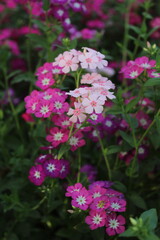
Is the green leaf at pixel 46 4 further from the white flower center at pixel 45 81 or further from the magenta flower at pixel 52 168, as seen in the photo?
the magenta flower at pixel 52 168

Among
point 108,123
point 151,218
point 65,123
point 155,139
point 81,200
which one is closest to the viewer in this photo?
point 151,218

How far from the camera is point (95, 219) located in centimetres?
143

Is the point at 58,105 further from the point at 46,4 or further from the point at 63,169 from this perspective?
the point at 46,4

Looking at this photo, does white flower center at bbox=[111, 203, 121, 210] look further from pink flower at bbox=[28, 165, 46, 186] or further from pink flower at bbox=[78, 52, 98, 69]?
pink flower at bbox=[78, 52, 98, 69]

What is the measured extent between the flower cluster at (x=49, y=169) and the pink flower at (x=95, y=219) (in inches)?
9.8

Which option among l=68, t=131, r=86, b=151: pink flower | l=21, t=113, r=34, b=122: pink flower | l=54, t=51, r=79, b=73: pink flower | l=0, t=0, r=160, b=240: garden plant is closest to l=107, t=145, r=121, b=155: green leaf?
l=0, t=0, r=160, b=240: garden plant

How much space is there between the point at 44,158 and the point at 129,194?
52cm

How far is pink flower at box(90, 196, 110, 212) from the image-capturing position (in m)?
1.42

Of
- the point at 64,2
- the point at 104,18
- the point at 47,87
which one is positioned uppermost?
the point at 104,18

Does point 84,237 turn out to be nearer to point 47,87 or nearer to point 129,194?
point 129,194

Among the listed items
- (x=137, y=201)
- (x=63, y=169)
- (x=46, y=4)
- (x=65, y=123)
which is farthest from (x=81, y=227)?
(x=46, y=4)

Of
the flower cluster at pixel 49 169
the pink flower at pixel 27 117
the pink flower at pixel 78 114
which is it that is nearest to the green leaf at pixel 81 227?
the flower cluster at pixel 49 169

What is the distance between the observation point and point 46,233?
82.8 inches

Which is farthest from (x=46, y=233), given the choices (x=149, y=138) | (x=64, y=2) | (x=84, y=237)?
(x=64, y=2)
